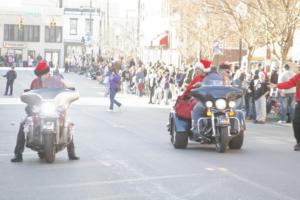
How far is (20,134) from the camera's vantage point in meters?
13.0

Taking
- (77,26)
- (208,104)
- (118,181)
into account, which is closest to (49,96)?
(118,181)

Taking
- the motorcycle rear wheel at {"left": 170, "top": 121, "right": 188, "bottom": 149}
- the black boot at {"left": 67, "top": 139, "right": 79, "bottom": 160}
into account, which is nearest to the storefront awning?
the motorcycle rear wheel at {"left": 170, "top": 121, "right": 188, "bottom": 149}

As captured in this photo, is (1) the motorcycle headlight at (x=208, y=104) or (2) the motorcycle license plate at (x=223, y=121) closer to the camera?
(2) the motorcycle license plate at (x=223, y=121)

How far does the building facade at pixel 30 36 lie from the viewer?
116375 millimetres

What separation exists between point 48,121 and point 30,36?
106m

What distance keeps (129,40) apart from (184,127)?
8667 cm

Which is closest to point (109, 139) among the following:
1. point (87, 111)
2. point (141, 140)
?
point (141, 140)

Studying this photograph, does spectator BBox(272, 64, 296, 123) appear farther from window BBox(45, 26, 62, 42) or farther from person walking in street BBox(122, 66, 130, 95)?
window BBox(45, 26, 62, 42)

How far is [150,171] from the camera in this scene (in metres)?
12.1

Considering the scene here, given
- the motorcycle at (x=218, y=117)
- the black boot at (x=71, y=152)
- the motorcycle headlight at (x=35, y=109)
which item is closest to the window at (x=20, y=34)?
the motorcycle at (x=218, y=117)

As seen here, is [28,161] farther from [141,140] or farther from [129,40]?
[129,40]

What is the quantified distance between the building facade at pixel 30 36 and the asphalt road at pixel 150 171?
323 feet

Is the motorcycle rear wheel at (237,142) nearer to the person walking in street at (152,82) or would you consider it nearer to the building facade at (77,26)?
the person walking in street at (152,82)

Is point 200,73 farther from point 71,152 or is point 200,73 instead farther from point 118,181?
point 118,181
